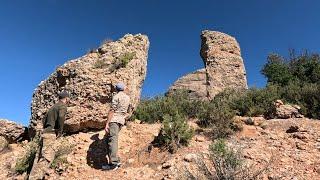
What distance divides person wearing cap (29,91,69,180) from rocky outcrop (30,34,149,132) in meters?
1.16

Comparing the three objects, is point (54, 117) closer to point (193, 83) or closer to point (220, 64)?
point (220, 64)

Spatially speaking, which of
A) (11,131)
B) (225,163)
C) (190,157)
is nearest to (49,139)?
(190,157)

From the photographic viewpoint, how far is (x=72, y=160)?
26.9ft

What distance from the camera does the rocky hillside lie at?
7.07 meters

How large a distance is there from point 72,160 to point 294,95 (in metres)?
7.66

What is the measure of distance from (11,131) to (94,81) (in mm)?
3246

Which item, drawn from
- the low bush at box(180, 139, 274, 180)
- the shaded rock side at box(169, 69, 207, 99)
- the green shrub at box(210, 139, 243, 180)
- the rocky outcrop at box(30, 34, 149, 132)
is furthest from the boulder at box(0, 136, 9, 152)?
the shaded rock side at box(169, 69, 207, 99)

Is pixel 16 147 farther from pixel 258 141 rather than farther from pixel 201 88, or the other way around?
pixel 201 88

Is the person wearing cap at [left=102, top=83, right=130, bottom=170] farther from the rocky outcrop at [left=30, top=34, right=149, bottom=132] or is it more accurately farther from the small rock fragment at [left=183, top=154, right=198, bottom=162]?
the small rock fragment at [left=183, top=154, right=198, bottom=162]

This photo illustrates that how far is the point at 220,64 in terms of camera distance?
A: 2072 centimetres

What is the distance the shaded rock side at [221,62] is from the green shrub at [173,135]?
1087cm

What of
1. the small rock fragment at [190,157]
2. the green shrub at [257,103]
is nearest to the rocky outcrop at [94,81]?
the small rock fragment at [190,157]

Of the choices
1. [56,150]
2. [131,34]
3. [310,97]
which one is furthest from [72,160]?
[310,97]

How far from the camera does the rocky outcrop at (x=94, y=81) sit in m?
9.33
